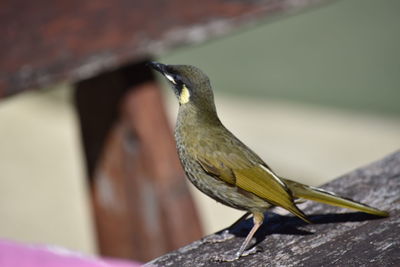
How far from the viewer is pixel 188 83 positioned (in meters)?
2.82

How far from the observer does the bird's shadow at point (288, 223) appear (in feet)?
9.07

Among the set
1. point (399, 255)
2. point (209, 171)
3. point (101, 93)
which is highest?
point (101, 93)

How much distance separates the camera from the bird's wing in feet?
9.44

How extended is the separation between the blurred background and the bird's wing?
3.66 meters

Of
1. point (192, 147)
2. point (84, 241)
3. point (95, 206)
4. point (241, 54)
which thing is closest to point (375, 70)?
point (241, 54)

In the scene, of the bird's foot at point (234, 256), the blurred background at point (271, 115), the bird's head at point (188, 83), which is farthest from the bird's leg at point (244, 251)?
the blurred background at point (271, 115)

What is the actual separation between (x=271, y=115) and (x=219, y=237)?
7.11 metres

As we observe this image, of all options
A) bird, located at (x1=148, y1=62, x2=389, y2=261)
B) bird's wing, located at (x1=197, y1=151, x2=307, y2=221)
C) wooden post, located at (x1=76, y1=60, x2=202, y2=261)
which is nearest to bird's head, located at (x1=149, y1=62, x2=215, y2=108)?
bird, located at (x1=148, y1=62, x2=389, y2=261)

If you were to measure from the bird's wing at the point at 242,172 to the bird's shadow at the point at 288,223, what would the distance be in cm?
11

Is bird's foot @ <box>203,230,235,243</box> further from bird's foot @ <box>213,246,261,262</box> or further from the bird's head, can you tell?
the bird's head

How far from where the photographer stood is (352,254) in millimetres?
2484

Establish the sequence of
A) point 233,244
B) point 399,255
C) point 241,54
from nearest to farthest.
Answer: point 399,255, point 233,244, point 241,54

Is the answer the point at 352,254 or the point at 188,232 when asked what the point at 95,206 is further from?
the point at 352,254

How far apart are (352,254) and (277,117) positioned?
735cm
